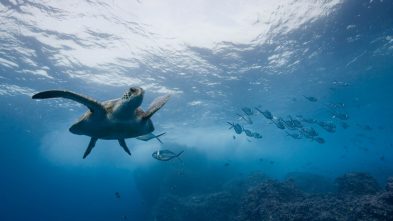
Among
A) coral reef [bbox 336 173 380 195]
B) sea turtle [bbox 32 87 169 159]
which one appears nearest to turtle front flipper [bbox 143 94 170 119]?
sea turtle [bbox 32 87 169 159]

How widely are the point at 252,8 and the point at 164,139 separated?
38.9 metres

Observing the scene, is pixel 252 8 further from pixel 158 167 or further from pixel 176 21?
pixel 158 167

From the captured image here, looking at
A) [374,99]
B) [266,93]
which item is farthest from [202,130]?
[374,99]

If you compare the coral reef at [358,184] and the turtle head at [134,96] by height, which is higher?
the coral reef at [358,184]

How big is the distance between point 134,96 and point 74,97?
1060 mm

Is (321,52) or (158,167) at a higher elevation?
(321,52)

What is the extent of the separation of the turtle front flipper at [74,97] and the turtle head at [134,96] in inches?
23.2

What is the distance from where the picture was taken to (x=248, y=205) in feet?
42.7

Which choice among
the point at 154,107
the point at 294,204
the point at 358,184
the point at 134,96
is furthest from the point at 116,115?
the point at 358,184

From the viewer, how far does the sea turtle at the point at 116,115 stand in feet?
15.9

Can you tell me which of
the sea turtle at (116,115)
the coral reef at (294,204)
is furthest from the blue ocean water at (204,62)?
the sea turtle at (116,115)

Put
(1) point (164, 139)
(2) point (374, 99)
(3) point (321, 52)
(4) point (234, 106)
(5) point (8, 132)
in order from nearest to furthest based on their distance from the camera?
(3) point (321, 52), (4) point (234, 106), (2) point (374, 99), (5) point (8, 132), (1) point (164, 139)

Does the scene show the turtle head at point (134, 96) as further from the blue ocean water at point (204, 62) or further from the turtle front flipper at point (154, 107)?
the blue ocean water at point (204, 62)

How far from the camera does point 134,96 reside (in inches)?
189
